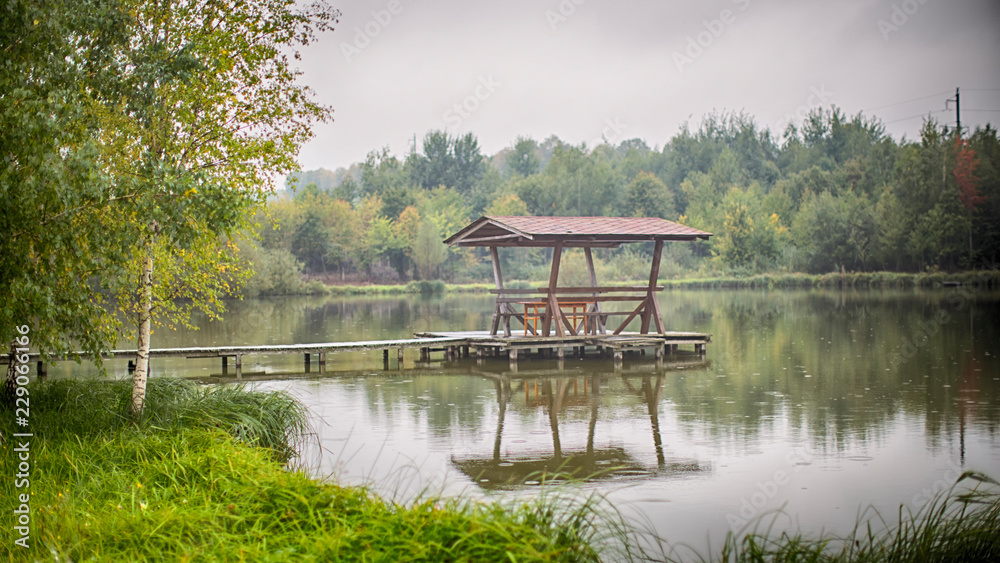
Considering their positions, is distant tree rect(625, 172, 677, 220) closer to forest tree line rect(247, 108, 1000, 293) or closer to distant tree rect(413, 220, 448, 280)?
forest tree line rect(247, 108, 1000, 293)

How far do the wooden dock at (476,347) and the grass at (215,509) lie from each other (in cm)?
763

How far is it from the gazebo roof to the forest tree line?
34311mm

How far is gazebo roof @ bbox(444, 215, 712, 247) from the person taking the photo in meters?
17.9

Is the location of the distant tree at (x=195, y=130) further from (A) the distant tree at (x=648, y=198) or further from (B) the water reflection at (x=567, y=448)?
(A) the distant tree at (x=648, y=198)

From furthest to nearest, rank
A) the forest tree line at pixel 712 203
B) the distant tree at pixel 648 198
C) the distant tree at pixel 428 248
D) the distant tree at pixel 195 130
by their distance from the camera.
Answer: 1. the distant tree at pixel 648 198
2. the distant tree at pixel 428 248
3. the forest tree line at pixel 712 203
4. the distant tree at pixel 195 130

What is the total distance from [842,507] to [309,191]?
70.8 metres

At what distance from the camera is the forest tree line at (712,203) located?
50.8 meters

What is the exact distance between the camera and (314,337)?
78.8 ft

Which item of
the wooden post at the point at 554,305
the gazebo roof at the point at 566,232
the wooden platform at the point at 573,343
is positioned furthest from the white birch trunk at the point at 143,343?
the wooden post at the point at 554,305

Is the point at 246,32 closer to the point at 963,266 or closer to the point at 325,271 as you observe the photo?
the point at 963,266

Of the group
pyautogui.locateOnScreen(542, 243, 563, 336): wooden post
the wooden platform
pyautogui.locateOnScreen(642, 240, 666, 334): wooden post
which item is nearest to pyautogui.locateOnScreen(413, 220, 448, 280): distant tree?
the wooden platform

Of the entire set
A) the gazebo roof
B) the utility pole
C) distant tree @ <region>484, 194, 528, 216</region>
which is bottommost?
the gazebo roof

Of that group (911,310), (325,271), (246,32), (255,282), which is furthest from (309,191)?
(246,32)

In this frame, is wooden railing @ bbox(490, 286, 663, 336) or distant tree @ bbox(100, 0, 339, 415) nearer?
distant tree @ bbox(100, 0, 339, 415)
